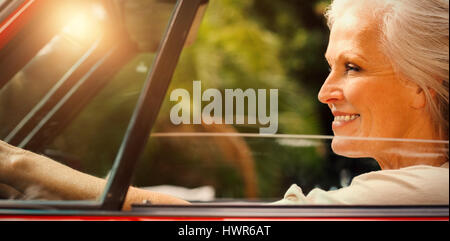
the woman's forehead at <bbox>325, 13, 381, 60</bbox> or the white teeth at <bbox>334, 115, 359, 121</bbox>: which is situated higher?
the woman's forehead at <bbox>325, 13, 381, 60</bbox>

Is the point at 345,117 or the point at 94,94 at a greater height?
the point at 94,94

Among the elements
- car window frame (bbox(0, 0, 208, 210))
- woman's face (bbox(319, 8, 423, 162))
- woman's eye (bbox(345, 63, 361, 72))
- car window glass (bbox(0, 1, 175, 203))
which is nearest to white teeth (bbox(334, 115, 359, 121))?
woman's face (bbox(319, 8, 423, 162))

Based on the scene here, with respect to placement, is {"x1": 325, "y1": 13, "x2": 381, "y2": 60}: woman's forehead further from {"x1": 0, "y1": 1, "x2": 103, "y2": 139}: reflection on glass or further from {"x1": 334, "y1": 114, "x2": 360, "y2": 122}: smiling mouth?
{"x1": 0, "y1": 1, "x2": 103, "y2": 139}: reflection on glass

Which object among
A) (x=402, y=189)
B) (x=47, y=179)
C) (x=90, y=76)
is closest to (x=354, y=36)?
(x=402, y=189)

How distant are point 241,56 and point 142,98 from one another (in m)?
3.09

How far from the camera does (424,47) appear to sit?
4.63 ft

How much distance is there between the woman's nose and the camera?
5.00ft

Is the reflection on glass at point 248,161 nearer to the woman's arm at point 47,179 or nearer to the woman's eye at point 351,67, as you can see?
the woman's arm at point 47,179

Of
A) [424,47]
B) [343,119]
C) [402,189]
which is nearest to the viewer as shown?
[402,189]

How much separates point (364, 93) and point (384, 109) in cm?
8

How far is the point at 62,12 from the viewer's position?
185 cm

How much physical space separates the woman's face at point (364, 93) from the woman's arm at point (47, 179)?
60 cm

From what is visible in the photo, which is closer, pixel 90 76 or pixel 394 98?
pixel 394 98

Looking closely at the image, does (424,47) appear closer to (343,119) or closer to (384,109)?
(384,109)
